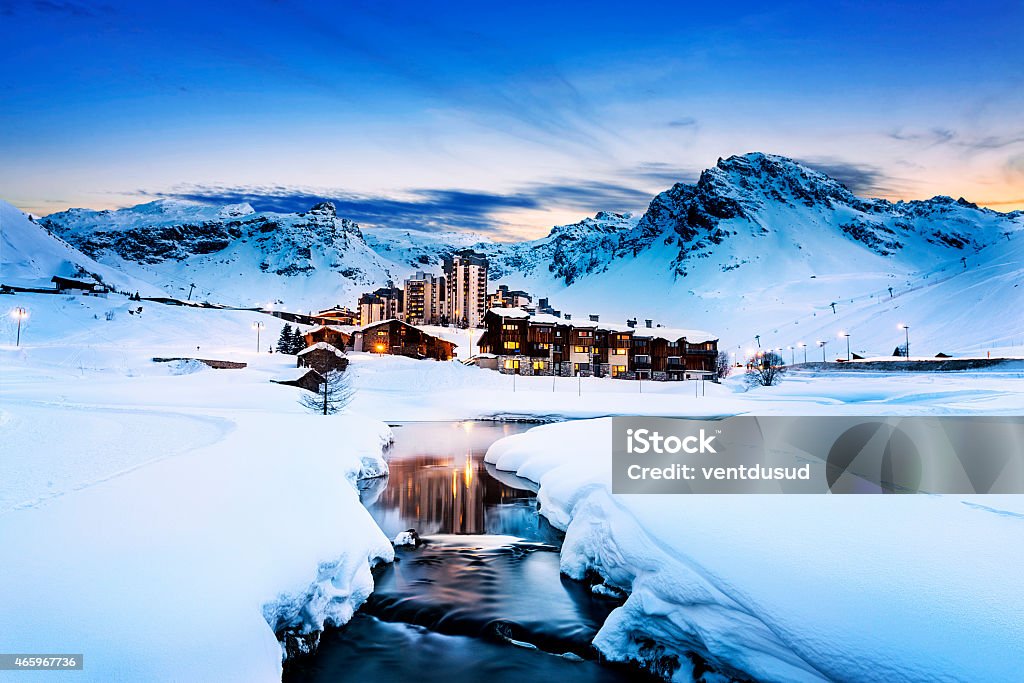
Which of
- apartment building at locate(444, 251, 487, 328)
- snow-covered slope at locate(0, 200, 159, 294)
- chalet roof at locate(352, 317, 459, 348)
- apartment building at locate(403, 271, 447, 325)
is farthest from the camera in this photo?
apartment building at locate(403, 271, 447, 325)

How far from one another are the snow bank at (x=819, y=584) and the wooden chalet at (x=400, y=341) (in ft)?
243

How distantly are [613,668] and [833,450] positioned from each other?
586 inches

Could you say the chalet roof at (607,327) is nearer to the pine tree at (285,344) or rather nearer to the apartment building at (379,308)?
the pine tree at (285,344)

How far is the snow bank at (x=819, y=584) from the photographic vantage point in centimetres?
777

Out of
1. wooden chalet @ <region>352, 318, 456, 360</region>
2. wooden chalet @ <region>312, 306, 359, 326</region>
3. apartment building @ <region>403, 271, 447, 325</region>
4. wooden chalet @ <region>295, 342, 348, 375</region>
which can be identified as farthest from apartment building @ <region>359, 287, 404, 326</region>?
wooden chalet @ <region>295, 342, 348, 375</region>

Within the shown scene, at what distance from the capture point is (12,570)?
26.2ft

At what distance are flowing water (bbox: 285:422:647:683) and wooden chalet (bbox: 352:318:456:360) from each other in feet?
210

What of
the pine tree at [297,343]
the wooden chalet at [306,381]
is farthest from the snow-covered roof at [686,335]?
the pine tree at [297,343]

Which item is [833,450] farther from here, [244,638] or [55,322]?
[55,322]

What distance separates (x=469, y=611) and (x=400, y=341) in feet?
249

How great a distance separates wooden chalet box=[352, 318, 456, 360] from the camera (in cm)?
8756

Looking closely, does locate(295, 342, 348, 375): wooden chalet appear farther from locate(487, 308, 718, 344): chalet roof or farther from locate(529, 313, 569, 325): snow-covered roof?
locate(529, 313, 569, 325): snow-covered roof

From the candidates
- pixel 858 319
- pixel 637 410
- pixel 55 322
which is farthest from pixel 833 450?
pixel 858 319

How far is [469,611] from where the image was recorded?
45.2 ft
